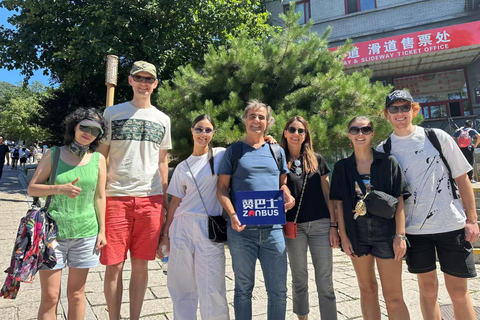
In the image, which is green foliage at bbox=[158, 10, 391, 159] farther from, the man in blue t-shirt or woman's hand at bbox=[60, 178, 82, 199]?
woman's hand at bbox=[60, 178, 82, 199]

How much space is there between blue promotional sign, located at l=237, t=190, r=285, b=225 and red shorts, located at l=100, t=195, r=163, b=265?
830 millimetres

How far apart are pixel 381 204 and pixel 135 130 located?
2049mm

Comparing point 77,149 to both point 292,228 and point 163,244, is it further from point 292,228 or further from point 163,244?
point 292,228

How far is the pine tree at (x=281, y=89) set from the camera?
19.2 feet

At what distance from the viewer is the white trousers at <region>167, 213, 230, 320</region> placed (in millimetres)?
2354

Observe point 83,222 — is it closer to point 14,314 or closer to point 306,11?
point 14,314

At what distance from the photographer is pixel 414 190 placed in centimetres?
239

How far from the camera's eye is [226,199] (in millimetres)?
2373

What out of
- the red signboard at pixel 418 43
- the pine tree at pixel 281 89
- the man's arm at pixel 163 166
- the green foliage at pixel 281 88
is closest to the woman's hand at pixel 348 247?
the man's arm at pixel 163 166

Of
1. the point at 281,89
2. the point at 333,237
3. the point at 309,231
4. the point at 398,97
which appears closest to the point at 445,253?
the point at 333,237

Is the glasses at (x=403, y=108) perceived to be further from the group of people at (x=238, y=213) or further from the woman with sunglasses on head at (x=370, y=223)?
the woman with sunglasses on head at (x=370, y=223)

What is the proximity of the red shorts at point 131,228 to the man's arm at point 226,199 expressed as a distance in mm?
633

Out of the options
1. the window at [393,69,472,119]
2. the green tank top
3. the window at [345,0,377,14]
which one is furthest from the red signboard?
the green tank top

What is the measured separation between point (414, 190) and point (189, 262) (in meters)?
1.86
